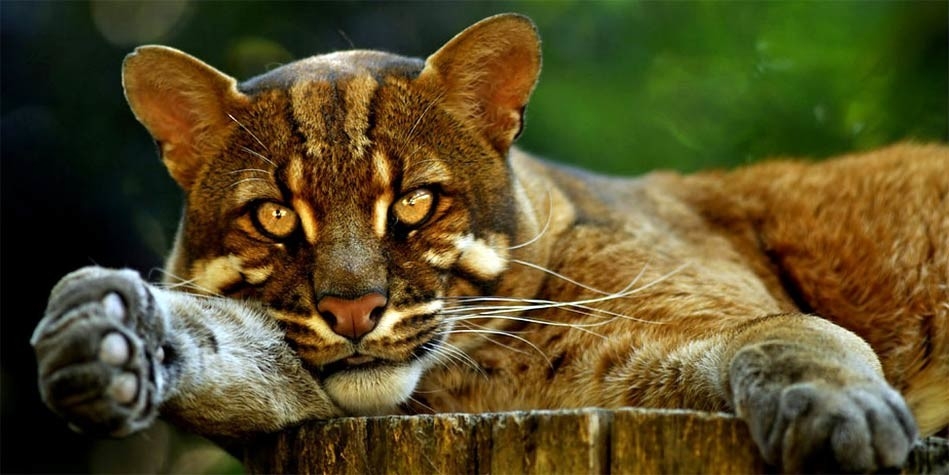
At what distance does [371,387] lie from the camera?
405 centimetres

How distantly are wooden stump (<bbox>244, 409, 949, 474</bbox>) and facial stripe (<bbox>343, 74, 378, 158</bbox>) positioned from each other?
121 centimetres

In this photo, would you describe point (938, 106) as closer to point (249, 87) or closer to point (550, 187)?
point (550, 187)

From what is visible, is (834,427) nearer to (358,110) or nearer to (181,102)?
(358,110)

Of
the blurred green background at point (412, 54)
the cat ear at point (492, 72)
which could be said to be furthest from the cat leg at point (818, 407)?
the blurred green background at point (412, 54)

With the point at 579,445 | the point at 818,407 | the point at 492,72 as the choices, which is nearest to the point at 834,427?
the point at 818,407

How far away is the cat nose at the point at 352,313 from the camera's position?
381 centimetres

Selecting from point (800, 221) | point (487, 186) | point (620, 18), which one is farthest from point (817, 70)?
point (487, 186)

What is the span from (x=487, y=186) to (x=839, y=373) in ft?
5.91

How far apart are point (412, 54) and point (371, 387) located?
4.20 meters

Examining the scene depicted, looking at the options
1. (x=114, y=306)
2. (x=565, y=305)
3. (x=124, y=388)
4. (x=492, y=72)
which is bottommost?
(x=565, y=305)

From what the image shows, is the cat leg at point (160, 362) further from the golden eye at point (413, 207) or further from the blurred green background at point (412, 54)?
the blurred green background at point (412, 54)

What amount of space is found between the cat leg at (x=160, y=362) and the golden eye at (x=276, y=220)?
30 cm

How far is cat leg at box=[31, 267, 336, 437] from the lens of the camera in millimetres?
2957

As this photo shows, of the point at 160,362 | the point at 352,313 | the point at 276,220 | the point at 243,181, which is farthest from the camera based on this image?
the point at 243,181
